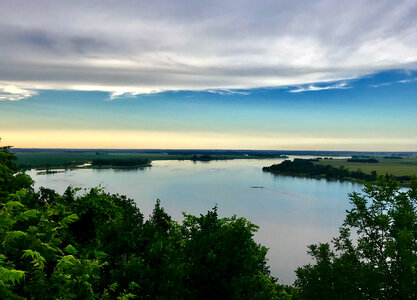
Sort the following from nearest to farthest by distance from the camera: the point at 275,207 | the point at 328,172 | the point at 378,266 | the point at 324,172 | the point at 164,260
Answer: the point at 164,260, the point at 378,266, the point at 275,207, the point at 328,172, the point at 324,172

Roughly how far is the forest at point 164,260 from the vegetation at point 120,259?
3cm

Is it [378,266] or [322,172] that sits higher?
[378,266]

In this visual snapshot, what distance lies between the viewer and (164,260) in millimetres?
11039

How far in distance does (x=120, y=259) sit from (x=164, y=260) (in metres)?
2.03

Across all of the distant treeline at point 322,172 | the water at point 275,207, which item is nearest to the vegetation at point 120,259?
the water at point 275,207

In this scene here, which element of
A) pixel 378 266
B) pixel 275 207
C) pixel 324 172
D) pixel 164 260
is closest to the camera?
pixel 164 260

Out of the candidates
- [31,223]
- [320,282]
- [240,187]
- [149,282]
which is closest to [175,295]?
[149,282]

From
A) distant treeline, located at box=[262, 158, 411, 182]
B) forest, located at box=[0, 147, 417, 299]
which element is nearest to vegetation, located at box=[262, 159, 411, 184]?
distant treeline, located at box=[262, 158, 411, 182]

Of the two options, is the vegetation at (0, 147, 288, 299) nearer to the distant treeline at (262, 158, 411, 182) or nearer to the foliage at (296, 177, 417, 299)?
the foliage at (296, 177, 417, 299)

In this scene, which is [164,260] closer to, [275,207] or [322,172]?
[275,207]

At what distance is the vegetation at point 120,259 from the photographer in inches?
291

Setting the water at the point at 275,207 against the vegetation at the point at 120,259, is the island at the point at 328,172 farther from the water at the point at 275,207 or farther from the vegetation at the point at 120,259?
the vegetation at the point at 120,259

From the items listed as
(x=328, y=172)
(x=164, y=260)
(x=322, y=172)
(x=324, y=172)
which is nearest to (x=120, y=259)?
(x=164, y=260)

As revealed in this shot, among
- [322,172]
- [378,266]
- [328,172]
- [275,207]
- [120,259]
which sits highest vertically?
[120,259]
